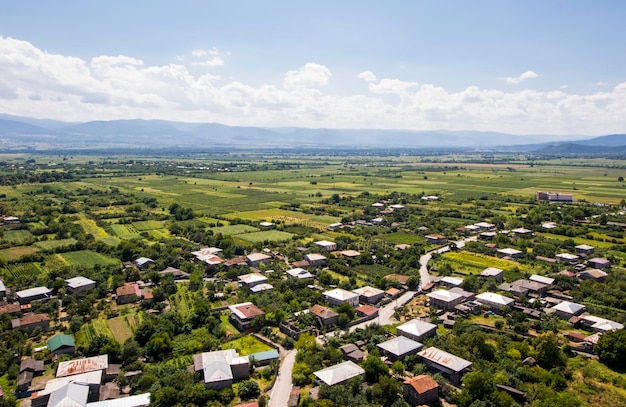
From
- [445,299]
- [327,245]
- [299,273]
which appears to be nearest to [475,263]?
[445,299]

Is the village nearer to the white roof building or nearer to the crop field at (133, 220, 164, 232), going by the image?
the white roof building

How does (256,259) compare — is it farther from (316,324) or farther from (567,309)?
(567,309)

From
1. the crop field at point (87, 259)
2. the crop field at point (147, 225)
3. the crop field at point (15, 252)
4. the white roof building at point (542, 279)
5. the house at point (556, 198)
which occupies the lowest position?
the crop field at point (87, 259)

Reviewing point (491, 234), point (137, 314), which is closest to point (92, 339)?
point (137, 314)

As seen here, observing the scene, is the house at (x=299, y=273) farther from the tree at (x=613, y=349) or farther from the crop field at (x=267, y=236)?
the tree at (x=613, y=349)

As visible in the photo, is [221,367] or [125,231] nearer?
[221,367]

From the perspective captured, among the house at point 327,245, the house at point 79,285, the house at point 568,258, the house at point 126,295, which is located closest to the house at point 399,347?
the house at point 126,295

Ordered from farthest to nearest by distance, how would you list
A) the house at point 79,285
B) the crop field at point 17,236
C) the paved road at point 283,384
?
the crop field at point 17,236, the house at point 79,285, the paved road at point 283,384
